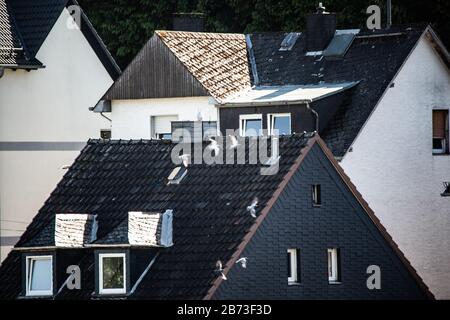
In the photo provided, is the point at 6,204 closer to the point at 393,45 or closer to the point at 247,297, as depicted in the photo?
the point at 393,45

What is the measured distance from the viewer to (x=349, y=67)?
56781mm

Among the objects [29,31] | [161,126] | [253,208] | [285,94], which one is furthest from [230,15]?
[253,208]

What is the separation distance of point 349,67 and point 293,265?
45.6 feet

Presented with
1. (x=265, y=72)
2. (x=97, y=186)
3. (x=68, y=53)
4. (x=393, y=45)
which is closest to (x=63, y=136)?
(x=68, y=53)

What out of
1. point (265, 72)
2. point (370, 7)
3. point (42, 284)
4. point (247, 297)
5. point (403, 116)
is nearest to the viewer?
point (247, 297)

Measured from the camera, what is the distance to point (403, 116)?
54969mm

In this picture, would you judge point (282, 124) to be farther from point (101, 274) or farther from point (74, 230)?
point (101, 274)

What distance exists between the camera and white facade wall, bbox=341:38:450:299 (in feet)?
177

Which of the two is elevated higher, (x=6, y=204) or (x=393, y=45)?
(x=393, y=45)

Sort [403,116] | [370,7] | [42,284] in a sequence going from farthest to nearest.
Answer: [370,7] < [403,116] < [42,284]

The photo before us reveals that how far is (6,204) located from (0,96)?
2.94 metres

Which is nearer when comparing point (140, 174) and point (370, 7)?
point (140, 174)

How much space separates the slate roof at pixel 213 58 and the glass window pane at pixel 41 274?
39.9ft

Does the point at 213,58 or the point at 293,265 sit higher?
the point at 213,58
